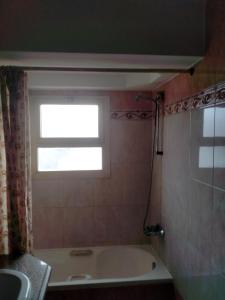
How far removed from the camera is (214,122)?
151cm

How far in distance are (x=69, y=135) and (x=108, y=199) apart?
0.86 metres

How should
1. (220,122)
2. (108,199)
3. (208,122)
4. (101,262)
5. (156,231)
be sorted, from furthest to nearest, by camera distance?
(108,199) → (101,262) → (156,231) → (208,122) → (220,122)

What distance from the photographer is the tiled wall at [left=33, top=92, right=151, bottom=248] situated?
2.94m

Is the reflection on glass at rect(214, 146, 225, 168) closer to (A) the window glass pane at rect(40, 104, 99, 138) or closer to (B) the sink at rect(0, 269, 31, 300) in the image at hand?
(B) the sink at rect(0, 269, 31, 300)

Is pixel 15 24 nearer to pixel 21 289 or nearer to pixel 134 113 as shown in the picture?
pixel 21 289

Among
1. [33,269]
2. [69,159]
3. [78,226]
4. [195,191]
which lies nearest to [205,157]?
[195,191]

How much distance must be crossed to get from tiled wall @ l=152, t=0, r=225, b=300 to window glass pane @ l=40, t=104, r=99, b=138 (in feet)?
2.85

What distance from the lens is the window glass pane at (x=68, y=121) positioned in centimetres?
290

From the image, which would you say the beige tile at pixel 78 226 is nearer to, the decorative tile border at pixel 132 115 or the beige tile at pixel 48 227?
the beige tile at pixel 48 227

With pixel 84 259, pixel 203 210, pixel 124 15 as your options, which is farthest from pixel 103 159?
pixel 124 15

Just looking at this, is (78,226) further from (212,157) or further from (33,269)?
(212,157)

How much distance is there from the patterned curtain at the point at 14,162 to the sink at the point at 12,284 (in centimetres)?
38

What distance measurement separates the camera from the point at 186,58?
1654 mm

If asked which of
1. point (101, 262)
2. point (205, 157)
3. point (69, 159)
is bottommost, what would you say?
point (101, 262)
